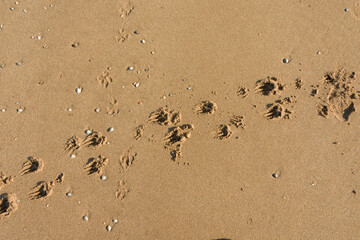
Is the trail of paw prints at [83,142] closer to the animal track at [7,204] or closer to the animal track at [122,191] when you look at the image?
the animal track at [122,191]

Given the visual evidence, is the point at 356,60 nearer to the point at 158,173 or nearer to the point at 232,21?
the point at 232,21

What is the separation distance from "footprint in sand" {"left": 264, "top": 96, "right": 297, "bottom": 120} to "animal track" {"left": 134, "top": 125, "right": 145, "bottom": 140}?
2.63 metres

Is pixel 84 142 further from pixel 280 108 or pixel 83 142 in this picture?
pixel 280 108

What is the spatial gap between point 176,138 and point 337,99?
3.53 meters

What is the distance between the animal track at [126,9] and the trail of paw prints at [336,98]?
4385 millimetres

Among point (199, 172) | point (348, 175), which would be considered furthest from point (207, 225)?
point (348, 175)

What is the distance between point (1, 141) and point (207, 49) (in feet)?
16.0

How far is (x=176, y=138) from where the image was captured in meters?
4.07

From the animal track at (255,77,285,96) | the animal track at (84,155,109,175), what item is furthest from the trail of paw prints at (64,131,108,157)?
the animal track at (255,77,285,96)

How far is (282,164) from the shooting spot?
4035mm

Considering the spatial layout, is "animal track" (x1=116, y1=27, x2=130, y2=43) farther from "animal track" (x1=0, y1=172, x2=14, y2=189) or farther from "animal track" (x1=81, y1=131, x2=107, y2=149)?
"animal track" (x1=0, y1=172, x2=14, y2=189)

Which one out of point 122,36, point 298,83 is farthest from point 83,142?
point 298,83

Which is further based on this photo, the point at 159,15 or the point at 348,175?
the point at 159,15

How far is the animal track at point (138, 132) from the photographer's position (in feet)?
13.4
